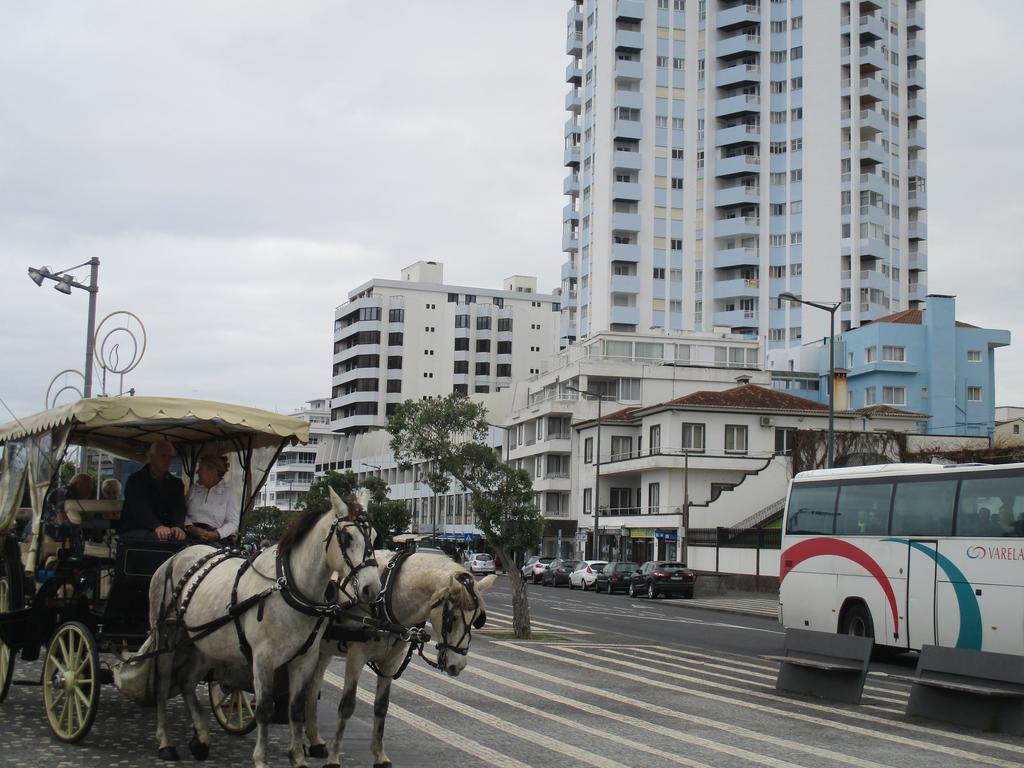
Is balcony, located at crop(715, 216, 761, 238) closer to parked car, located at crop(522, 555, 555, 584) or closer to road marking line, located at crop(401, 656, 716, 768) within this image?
parked car, located at crop(522, 555, 555, 584)

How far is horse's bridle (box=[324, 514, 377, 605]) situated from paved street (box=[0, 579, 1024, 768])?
2.03 metres

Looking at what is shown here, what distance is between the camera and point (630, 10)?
365ft

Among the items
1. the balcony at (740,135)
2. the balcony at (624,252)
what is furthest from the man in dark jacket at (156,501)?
the balcony at (740,135)

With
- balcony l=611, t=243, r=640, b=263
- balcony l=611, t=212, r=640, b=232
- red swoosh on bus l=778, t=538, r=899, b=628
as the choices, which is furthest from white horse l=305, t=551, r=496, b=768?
balcony l=611, t=212, r=640, b=232

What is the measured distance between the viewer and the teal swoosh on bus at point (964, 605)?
1866cm

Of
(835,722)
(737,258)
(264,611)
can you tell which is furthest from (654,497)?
(264,611)

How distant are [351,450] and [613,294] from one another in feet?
129

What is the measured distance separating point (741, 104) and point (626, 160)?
12.5m

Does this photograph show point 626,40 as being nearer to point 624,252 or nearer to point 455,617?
point 624,252

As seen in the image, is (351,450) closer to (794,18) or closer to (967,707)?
(794,18)

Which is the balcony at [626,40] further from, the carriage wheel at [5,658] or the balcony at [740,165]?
the carriage wheel at [5,658]

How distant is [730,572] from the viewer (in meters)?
54.1

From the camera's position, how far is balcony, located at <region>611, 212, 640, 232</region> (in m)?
109

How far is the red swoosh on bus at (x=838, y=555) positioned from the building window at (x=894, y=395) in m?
68.6
